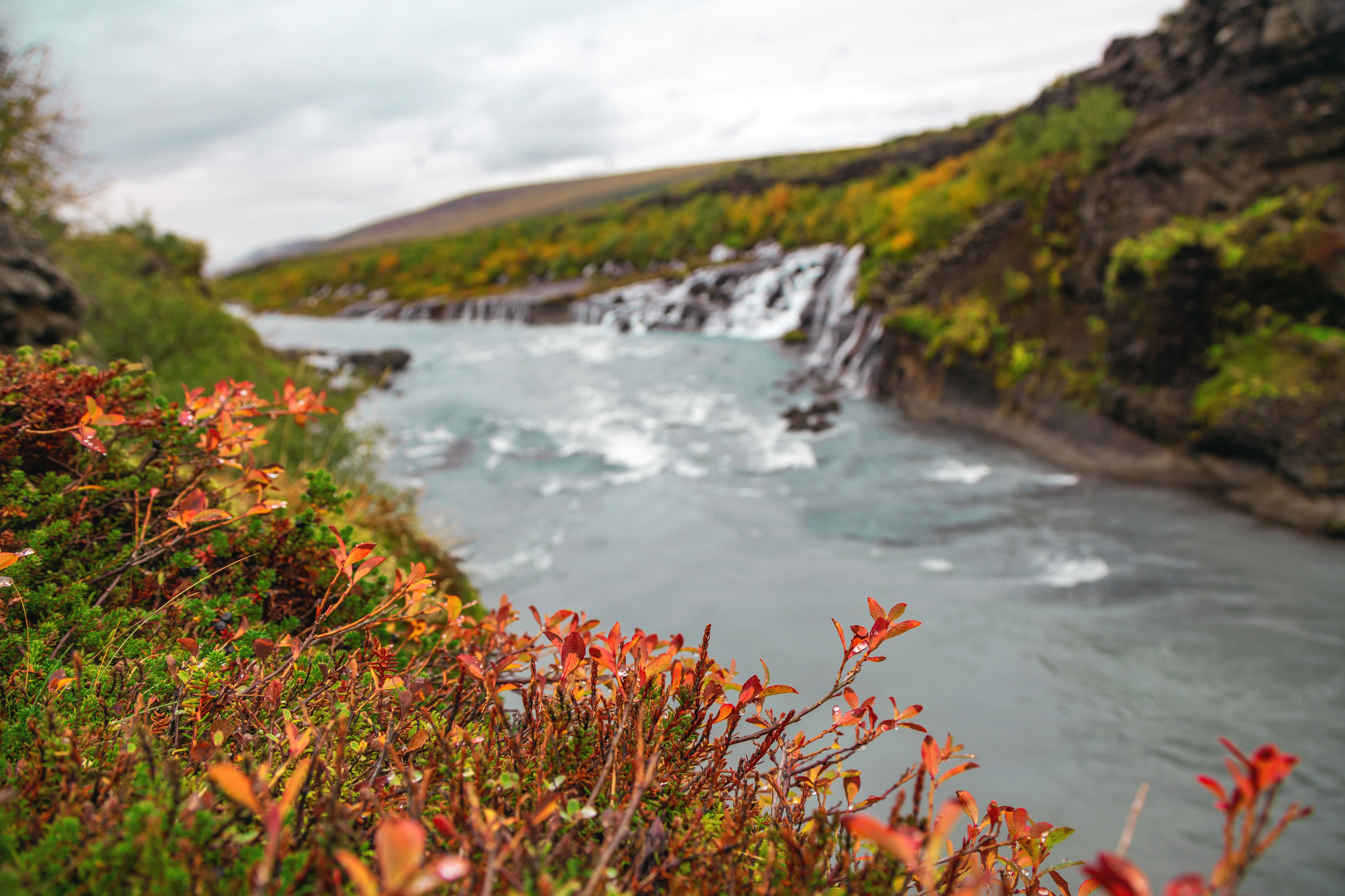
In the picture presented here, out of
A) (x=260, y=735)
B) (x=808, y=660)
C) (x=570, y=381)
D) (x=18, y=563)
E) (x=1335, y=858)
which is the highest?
(x=18, y=563)

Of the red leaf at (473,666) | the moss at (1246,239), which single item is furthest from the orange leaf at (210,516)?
the moss at (1246,239)

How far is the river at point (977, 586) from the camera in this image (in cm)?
521

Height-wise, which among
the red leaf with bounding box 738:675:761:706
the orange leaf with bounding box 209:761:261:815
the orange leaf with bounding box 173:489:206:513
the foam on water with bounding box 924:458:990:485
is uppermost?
the orange leaf with bounding box 173:489:206:513

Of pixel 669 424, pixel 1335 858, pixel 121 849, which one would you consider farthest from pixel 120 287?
pixel 1335 858

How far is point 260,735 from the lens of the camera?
4.70ft

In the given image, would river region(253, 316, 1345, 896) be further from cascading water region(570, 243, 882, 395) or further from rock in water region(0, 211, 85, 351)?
rock in water region(0, 211, 85, 351)

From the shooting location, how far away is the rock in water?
768 cm

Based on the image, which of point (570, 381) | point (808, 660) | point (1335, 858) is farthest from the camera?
point (570, 381)

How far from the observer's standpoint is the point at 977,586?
25.9ft

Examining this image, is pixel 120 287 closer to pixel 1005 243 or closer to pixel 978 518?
pixel 978 518

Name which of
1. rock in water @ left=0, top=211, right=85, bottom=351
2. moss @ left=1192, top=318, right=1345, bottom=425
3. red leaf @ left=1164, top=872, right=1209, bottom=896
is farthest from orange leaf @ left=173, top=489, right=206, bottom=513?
moss @ left=1192, top=318, right=1345, bottom=425

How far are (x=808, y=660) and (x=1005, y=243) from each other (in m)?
14.5

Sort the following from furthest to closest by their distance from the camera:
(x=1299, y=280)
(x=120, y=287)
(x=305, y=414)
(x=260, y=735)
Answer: (x=120, y=287) < (x=1299, y=280) < (x=305, y=414) < (x=260, y=735)

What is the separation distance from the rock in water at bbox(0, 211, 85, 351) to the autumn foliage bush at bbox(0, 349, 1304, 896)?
7415mm
